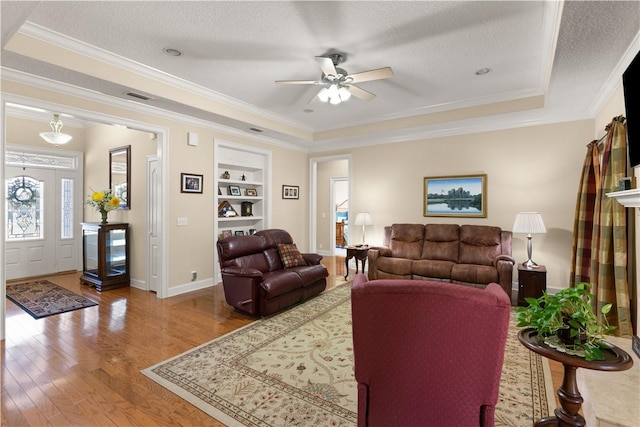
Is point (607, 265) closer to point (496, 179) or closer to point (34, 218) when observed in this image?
point (496, 179)

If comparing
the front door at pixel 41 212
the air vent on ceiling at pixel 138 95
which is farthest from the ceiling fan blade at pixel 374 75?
the front door at pixel 41 212

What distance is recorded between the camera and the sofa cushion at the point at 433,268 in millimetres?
4430

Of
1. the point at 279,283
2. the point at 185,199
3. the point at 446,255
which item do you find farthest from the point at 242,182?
the point at 446,255

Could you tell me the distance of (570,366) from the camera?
1530mm

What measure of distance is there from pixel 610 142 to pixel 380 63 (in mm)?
2414

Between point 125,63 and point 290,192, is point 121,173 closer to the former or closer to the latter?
point 125,63

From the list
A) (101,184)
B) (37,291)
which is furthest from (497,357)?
(101,184)

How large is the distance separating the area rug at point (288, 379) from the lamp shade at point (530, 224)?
4.64 ft

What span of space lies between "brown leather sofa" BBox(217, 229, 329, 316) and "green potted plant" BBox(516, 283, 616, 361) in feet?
8.82

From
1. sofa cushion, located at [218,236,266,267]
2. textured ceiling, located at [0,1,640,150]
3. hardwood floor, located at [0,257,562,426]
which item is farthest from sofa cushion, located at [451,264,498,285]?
sofa cushion, located at [218,236,266,267]

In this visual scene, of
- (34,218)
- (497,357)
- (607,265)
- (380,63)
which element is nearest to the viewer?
(497,357)

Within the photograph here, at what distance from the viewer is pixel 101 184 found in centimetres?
591

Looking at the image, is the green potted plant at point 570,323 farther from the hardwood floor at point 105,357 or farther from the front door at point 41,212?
the front door at point 41,212

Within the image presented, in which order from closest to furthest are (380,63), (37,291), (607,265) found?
(607,265)
(380,63)
(37,291)
